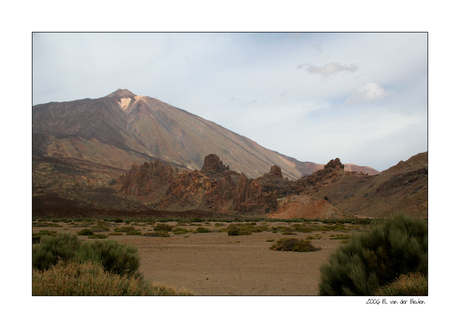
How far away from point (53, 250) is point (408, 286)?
760cm

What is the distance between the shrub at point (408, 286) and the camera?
5.42 metres

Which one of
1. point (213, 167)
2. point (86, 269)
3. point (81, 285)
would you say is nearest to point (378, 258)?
point (81, 285)

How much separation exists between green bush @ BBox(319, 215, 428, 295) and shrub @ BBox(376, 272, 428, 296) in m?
0.12

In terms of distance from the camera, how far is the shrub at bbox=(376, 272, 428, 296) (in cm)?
542

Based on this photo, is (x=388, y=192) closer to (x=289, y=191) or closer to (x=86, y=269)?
(x=289, y=191)

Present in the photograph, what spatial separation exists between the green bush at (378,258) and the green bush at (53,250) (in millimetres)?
5889

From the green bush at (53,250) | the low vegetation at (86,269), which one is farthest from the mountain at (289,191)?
the green bush at (53,250)

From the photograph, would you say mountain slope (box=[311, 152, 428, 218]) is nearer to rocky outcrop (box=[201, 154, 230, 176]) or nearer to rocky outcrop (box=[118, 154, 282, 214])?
rocky outcrop (box=[118, 154, 282, 214])

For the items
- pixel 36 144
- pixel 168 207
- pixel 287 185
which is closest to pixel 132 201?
pixel 168 207

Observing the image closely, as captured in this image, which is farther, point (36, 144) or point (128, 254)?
point (36, 144)

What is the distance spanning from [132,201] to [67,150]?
328 ft

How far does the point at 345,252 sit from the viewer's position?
6340mm

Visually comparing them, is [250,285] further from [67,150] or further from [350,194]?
[67,150]

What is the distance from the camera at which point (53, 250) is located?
741 cm
